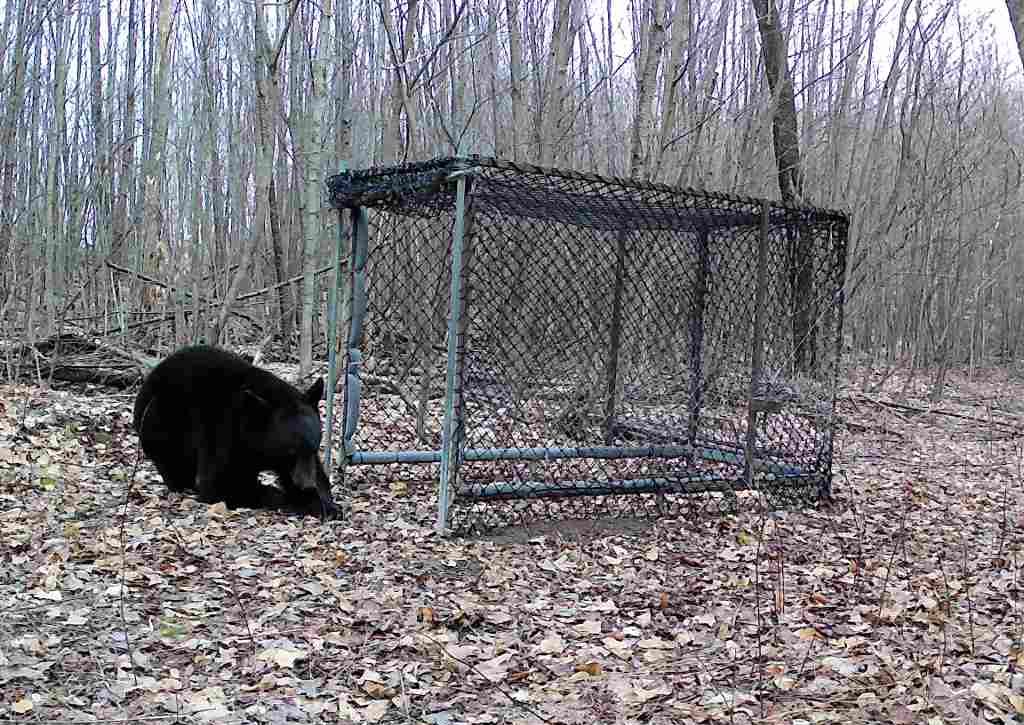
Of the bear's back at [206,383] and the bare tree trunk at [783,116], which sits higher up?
the bare tree trunk at [783,116]

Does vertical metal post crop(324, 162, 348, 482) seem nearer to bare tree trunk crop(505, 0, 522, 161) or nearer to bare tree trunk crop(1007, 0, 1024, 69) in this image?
bare tree trunk crop(505, 0, 522, 161)

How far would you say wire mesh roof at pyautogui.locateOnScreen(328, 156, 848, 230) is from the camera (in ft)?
18.2

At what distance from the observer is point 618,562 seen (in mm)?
5422

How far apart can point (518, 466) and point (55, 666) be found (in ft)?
14.7

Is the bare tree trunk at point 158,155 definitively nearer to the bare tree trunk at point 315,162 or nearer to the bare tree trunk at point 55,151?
the bare tree trunk at point 55,151

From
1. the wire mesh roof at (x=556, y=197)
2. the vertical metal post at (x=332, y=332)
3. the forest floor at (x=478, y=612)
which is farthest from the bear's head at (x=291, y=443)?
the wire mesh roof at (x=556, y=197)

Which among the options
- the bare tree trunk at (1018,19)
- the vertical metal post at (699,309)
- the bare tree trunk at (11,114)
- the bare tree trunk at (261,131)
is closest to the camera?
the bare tree trunk at (1018,19)

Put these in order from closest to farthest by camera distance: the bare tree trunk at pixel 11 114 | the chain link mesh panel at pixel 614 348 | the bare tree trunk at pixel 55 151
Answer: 1. the chain link mesh panel at pixel 614 348
2. the bare tree trunk at pixel 11 114
3. the bare tree trunk at pixel 55 151

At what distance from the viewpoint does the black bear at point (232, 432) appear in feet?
19.1

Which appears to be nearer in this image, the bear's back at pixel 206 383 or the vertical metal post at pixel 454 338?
the vertical metal post at pixel 454 338

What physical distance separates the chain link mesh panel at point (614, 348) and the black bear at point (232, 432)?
81 centimetres

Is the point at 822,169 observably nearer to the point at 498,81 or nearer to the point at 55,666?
the point at 498,81

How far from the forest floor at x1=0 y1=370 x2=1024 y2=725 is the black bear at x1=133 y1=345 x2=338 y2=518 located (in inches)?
8.3

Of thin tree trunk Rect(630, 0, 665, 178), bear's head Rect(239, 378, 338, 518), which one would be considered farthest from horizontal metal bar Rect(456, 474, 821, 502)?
thin tree trunk Rect(630, 0, 665, 178)
